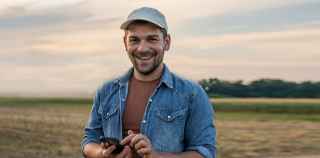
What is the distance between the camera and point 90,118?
3.34m

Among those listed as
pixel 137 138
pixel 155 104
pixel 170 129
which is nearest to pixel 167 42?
pixel 155 104

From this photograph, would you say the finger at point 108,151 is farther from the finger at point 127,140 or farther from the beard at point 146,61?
the beard at point 146,61

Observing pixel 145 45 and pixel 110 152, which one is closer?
pixel 110 152

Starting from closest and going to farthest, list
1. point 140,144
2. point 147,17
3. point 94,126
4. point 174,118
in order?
point 140,144 < point 147,17 < point 174,118 < point 94,126

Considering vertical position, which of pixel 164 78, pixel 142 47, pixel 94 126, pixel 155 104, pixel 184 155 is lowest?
pixel 184 155

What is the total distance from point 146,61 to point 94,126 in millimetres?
466

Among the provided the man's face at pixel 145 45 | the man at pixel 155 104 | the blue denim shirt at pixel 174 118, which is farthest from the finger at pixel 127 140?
the man's face at pixel 145 45

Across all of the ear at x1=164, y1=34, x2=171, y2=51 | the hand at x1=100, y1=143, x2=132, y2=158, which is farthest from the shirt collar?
the hand at x1=100, y1=143, x2=132, y2=158

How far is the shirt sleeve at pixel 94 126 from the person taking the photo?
3.27 meters

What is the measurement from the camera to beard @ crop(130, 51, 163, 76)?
3064mm

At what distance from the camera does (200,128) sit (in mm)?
3135

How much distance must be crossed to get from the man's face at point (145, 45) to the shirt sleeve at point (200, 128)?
10.6 inches

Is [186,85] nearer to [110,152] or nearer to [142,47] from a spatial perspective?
[142,47]

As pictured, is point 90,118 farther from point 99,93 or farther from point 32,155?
point 32,155
